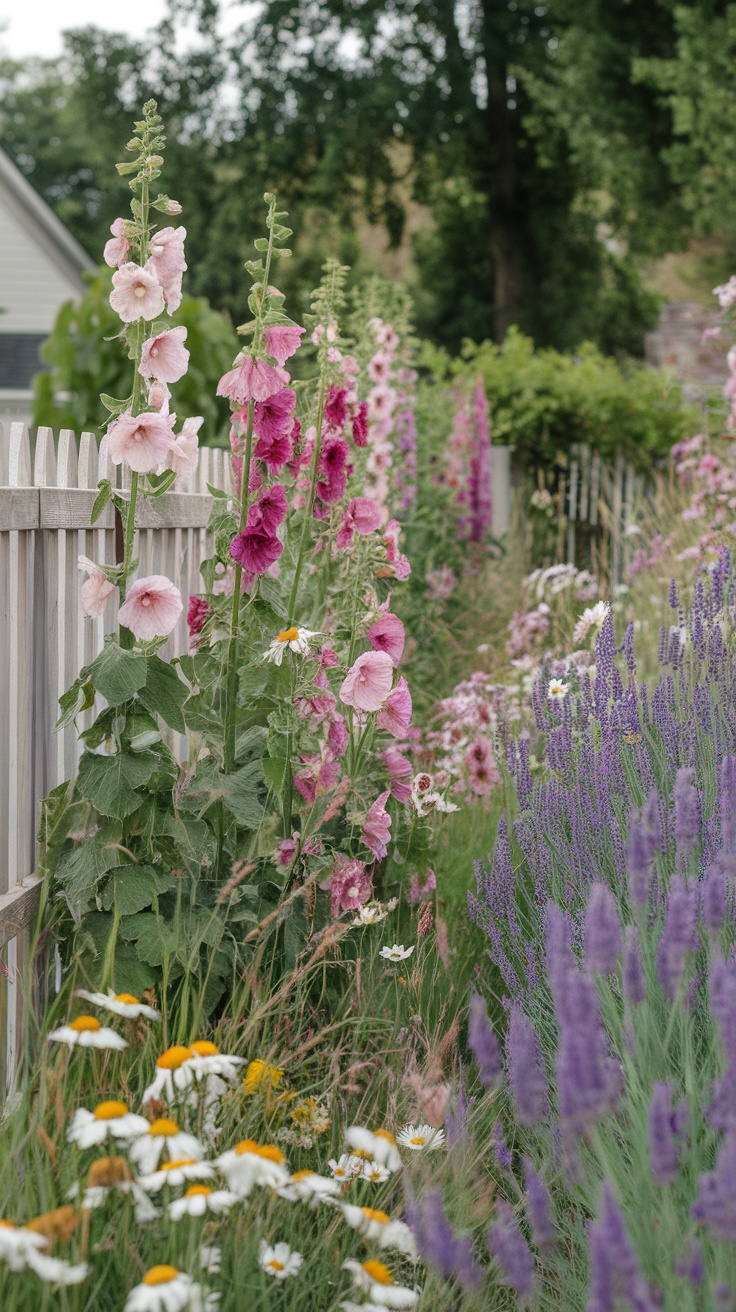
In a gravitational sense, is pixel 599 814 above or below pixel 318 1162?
above

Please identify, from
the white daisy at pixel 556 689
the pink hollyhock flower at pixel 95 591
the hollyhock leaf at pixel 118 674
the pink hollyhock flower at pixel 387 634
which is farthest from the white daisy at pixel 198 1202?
the white daisy at pixel 556 689

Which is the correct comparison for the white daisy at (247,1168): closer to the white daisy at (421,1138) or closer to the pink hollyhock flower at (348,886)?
the white daisy at (421,1138)

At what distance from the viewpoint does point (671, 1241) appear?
5.05 ft

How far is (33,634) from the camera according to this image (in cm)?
301

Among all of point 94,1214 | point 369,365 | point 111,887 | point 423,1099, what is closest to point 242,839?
point 111,887

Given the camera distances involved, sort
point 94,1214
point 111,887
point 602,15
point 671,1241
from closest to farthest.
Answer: point 671,1241
point 94,1214
point 111,887
point 602,15

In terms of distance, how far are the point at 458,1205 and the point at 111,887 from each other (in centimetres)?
101

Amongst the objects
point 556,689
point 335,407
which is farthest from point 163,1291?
point 556,689

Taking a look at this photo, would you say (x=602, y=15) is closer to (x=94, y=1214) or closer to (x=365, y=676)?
(x=365, y=676)

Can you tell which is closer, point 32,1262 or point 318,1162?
point 32,1262

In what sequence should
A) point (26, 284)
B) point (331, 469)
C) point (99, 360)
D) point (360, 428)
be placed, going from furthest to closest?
point (26, 284)
point (99, 360)
point (360, 428)
point (331, 469)

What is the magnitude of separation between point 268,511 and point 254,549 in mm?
93

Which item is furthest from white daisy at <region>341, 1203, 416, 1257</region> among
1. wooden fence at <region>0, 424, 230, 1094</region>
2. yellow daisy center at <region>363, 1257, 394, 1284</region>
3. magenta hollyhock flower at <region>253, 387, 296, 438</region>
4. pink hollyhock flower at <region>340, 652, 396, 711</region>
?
magenta hollyhock flower at <region>253, 387, 296, 438</region>

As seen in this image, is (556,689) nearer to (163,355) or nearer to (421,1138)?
(163,355)
